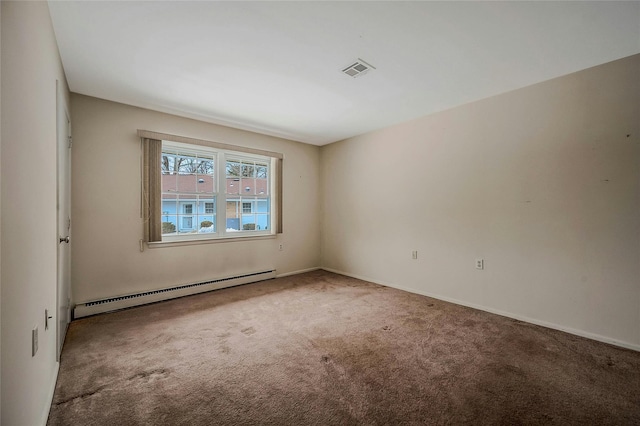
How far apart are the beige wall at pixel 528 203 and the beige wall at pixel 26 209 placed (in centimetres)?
376

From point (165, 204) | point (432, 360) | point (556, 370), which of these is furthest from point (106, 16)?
point (556, 370)

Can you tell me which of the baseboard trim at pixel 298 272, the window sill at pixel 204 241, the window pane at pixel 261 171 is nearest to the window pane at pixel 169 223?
the window sill at pixel 204 241

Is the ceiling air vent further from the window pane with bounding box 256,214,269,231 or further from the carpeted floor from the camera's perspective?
the window pane with bounding box 256,214,269,231

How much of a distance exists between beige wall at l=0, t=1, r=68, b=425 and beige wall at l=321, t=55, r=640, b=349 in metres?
3.76

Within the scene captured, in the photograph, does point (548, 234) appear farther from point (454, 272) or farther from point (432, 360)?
point (432, 360)

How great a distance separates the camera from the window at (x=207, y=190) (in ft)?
11.4

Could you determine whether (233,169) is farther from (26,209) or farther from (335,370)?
(335,370)

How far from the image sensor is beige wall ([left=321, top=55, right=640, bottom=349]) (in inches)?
94.6

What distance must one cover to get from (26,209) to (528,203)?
3920mm

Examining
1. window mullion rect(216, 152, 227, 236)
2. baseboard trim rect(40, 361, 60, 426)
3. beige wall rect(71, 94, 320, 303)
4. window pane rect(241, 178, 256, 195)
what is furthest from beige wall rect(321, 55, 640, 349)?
baseboard trim rect(40, 361, 60, 426)

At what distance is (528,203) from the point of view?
2887mm

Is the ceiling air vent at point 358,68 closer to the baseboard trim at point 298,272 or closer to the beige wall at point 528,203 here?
the beige wall at point 528,203

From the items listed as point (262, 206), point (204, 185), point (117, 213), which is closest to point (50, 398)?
point (117, 213)

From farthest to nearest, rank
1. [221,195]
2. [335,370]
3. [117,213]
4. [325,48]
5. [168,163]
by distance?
[221,195]
[168,163]
[117,213]
[325,48]
[335,370]
